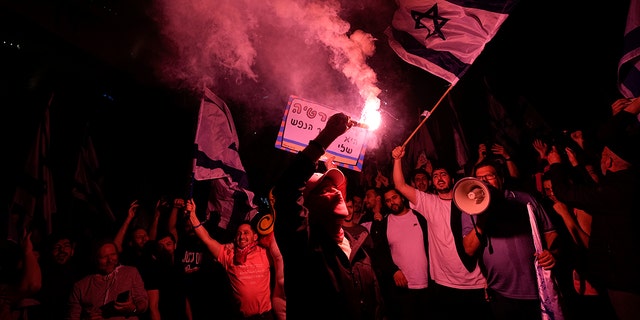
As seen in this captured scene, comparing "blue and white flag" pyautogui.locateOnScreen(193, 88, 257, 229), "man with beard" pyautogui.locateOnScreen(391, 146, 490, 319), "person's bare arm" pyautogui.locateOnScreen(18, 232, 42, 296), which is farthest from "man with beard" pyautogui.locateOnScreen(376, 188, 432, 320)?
"person's bare arm" pyautogui.locateOnScreen(18, 232, 42, 296)

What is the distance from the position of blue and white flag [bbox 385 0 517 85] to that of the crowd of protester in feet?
5.93

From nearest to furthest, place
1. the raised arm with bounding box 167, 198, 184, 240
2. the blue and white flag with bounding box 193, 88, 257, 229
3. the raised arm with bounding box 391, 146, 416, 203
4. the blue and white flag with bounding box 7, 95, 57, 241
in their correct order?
1. the raised arm with bounding box 391, 146, 416, 203
2. the blue and white flag with bounding box 7, 95, 57, 241
3. the blue and white flag with bounding box 193, 88, 257, 229
4. the raised arm with bounding box 167, 198, 184, 240

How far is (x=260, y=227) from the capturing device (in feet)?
16.4

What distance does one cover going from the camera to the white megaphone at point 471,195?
13.1ft

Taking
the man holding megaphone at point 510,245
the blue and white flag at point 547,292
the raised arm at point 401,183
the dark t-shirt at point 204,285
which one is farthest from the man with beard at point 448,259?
the dark t-shirt at point 204,285

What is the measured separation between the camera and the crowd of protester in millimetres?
2148

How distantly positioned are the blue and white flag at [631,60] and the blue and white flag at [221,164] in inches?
259

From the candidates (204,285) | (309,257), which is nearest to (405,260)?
(309,257)

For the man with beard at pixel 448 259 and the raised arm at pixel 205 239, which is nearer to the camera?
the man with beard at pixel 448 259

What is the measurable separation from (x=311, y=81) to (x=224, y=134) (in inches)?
116

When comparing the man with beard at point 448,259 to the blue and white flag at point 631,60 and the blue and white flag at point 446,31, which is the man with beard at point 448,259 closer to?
the blue and white flag at point 446,31

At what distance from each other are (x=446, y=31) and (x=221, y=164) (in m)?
5.24

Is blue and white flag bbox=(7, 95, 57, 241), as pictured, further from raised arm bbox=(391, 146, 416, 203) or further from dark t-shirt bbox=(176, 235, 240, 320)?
raised arm bbox=(391, 146, 416, 203)

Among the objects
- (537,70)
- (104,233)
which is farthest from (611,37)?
(104,233)
